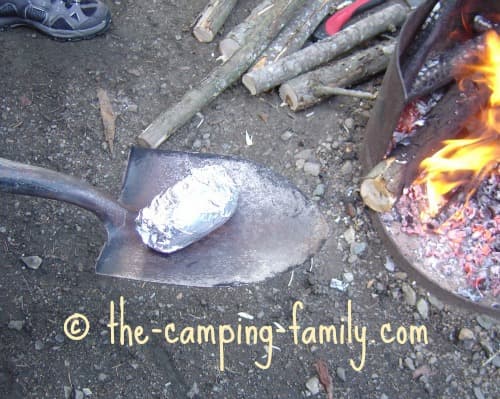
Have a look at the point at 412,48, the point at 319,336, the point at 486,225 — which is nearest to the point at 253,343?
the point at 319,336

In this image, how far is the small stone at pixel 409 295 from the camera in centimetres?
208

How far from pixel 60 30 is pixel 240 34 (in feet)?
2.84

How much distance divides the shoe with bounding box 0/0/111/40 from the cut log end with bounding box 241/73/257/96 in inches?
31.1

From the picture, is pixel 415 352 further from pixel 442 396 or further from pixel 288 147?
pixel 288 147

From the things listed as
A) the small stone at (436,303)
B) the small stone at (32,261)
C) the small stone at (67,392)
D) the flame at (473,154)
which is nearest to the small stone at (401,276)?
the small stone at (436,303)

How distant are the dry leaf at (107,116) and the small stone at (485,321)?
1.62 metres

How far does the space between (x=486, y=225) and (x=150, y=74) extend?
1.63m

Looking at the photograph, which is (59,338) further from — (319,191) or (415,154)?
(415,154)

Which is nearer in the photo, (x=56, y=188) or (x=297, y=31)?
(x=56, y=188)

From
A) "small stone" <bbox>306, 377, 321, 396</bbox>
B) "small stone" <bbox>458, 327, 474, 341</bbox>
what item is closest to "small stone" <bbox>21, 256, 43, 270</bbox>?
"small stone" <bbox>306, 377, 321, 396</bbox>

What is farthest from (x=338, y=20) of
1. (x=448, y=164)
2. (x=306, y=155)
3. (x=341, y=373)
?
(x=341, y=373)

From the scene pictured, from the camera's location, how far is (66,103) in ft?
8.36

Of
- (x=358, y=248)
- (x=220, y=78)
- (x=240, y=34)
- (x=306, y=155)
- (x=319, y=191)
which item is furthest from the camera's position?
(x=240, y=34)

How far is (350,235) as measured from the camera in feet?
7.22
